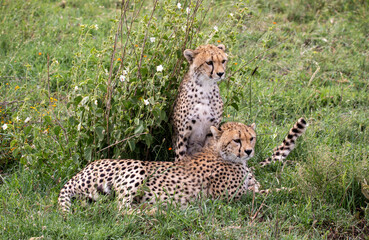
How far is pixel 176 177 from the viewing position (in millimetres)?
3648

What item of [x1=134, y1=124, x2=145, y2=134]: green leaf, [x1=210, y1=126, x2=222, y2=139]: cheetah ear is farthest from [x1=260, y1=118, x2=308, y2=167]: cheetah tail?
[x1=134, y1=124, x2=145, y2=134]: green leaf

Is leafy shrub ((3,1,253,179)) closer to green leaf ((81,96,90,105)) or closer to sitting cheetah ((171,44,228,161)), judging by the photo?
green leaf ((81,96,90,105))

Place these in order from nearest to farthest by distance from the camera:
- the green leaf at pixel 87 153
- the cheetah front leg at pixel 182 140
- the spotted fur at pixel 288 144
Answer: the green leaf at pixel 87 153 < the cheetah front leg at pixel 182 140 < the spotted fur at pixel 288 144

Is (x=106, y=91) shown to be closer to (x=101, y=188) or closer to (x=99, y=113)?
(x=99, y=113)

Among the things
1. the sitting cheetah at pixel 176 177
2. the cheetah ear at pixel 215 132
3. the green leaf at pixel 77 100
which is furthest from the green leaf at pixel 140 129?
the cheetah ear at pixel 215 132

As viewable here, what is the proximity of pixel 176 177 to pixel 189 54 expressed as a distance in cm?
101

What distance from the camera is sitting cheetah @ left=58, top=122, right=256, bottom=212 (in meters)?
3.51

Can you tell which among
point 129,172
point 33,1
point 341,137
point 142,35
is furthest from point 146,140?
point 33,1

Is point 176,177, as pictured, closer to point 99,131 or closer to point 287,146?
point 99,131

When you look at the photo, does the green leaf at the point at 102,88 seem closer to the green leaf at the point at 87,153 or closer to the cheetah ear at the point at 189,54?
the green leaf at the point at 87,153

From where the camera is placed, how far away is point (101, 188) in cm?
358

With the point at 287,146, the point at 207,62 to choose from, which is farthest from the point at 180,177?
the point at 287,146

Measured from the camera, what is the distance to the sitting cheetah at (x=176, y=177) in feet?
11.5

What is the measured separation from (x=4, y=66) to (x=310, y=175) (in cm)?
341
